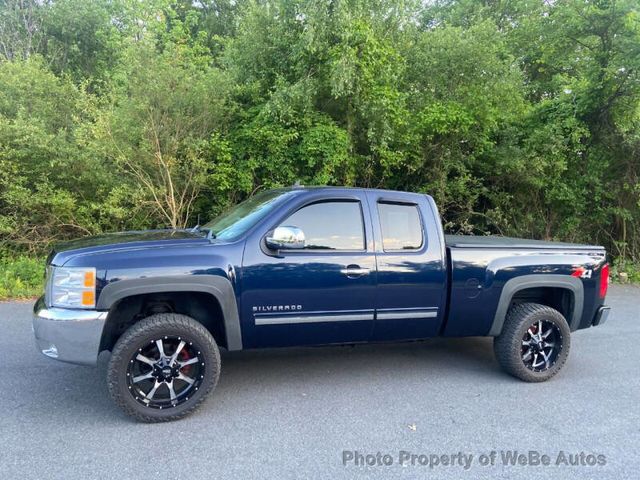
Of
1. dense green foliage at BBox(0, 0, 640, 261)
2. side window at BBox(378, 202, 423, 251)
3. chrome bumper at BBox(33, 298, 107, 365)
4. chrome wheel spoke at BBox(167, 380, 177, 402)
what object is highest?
dense green foliage at BBox(0, 0, 640, 261)

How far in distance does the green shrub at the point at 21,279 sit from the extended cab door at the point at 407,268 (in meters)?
5.86

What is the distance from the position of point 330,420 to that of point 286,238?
1.44 metres

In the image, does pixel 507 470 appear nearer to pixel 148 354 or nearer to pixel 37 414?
pixel 148 354

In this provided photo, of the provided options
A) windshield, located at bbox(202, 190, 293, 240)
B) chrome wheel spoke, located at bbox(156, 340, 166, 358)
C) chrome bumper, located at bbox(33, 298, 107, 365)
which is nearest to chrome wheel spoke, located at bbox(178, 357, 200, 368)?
chrome wheel spoke, located at bbox(156, 340, 166, 358)

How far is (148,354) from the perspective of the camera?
3.67 m

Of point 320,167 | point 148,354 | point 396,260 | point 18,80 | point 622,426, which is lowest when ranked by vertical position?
point 622,426

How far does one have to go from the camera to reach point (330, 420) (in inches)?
146

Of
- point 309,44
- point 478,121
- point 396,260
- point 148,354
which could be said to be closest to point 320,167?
point 309,44

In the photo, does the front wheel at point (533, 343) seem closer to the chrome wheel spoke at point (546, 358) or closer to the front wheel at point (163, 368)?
the chrome wheel spoke at point (546, 358)

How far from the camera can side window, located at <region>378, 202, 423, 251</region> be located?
14.3 ft

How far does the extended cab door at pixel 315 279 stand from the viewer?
12.8 feet

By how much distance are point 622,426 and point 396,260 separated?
2.15 m

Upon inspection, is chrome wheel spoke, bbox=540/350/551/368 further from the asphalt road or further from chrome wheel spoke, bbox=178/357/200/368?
chrome wheel spoke, bbox=178/357/200/368

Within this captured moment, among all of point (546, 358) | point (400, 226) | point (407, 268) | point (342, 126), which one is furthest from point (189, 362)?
point (342, 126)
